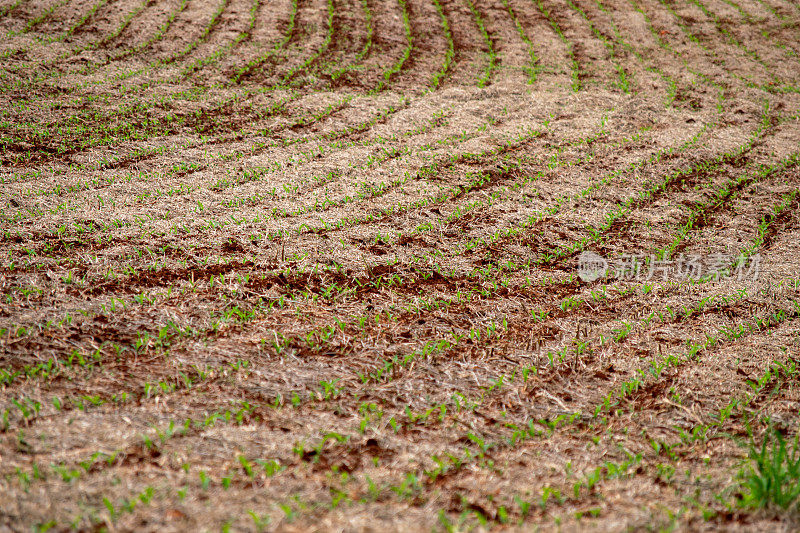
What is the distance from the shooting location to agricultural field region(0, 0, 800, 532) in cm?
232

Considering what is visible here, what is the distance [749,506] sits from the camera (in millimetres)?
2219

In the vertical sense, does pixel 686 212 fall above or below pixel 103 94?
below

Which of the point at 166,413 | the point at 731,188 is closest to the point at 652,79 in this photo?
the point at 731,188

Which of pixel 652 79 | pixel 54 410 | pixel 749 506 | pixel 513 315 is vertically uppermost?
pixel 652 79

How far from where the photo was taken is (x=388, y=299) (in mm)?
3818

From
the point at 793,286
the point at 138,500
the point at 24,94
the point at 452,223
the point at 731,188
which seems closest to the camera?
the point at 138,500

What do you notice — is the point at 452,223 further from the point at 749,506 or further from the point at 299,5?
the point at 299,5

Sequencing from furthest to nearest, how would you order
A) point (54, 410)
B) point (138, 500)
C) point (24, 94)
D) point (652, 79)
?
point (652, 79) → point (24, 94) → point (54, 410) → point (138, 500)

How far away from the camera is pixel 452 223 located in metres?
4.90

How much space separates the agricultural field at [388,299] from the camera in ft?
7.63

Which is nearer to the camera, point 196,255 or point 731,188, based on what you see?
point 196,255

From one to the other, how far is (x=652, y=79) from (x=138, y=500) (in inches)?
382

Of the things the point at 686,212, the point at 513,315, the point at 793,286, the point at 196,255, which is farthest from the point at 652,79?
the point at 196,255

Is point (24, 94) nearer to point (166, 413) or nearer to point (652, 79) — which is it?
point (166, 413)
